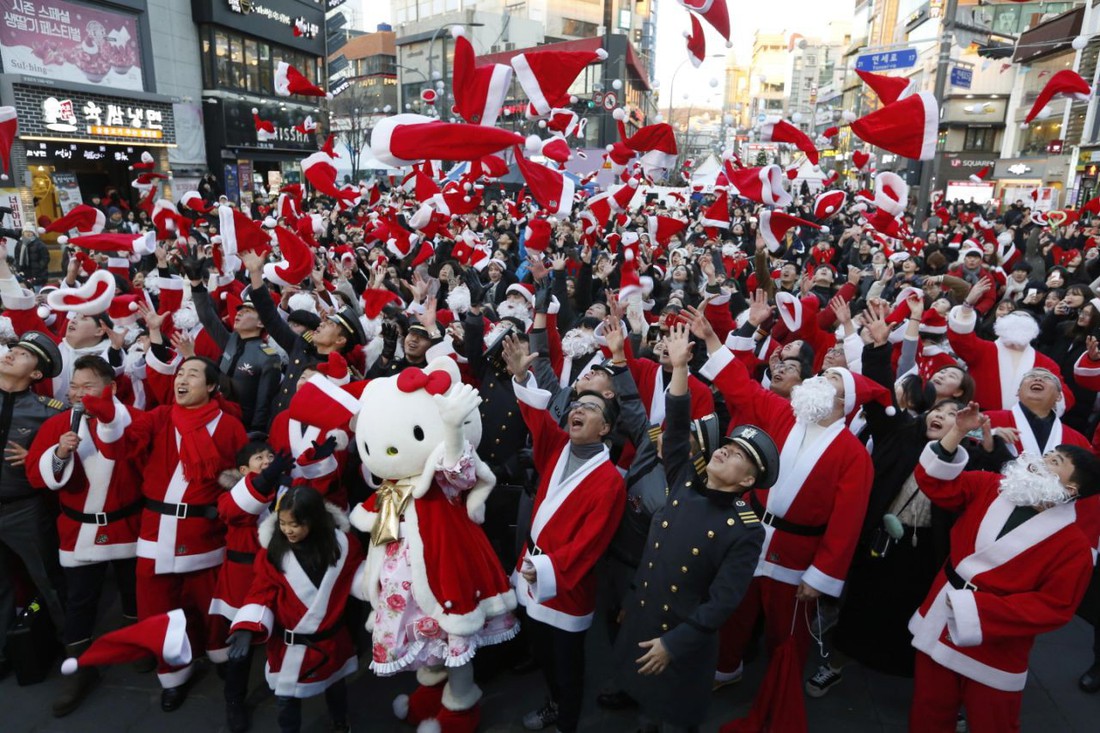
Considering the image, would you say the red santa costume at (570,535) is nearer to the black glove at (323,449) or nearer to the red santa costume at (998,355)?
the black glove at (323,449)

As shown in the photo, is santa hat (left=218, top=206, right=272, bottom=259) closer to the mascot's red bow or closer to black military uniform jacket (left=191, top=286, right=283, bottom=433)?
black military uniform jacket (left=191, top=286, right=283, bottom=433)

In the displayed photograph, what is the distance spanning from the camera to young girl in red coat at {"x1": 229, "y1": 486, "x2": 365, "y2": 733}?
314 centimetres

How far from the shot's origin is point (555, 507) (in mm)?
3322

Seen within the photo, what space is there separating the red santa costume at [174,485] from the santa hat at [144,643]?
125 cm

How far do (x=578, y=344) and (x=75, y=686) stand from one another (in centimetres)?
369

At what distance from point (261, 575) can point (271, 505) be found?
17.1 inches

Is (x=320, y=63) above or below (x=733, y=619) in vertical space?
above

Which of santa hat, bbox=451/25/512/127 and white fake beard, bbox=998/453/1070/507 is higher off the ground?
santa hat, bbox=451/25/512/127

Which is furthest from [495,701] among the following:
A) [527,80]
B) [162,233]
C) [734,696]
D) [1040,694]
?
[162,233]

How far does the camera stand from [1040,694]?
385 cm

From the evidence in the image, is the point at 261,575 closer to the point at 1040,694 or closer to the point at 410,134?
the point at 410,134

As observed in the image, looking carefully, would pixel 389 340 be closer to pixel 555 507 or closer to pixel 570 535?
pixel 555 507

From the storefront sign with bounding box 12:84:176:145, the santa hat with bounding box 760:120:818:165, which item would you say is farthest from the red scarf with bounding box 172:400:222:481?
the storefront sign with bounding box 12:84:176:145

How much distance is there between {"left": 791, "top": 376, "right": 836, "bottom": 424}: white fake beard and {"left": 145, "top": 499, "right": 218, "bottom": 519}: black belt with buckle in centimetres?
316
